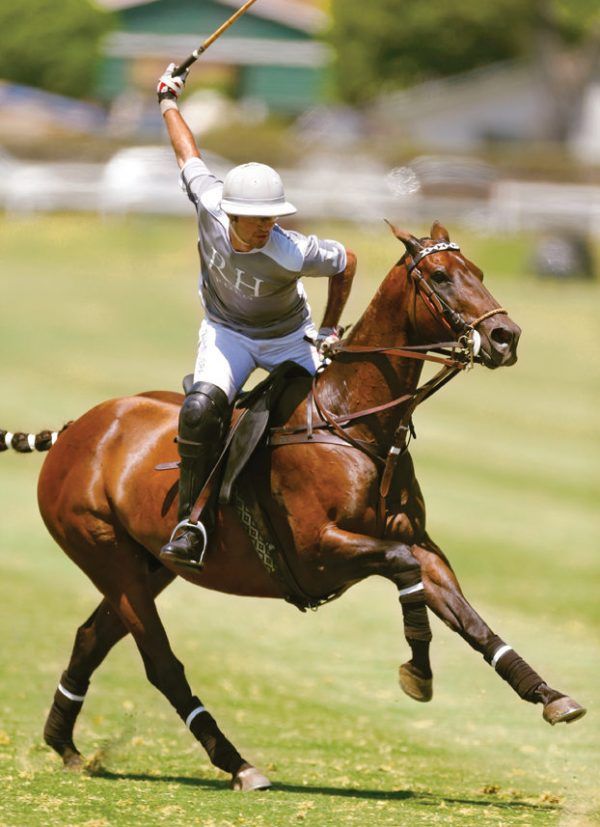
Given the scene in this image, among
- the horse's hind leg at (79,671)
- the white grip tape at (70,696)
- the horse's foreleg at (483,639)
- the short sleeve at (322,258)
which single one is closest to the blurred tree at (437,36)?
the horse's hind leg at (79,671)

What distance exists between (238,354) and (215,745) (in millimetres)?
2105

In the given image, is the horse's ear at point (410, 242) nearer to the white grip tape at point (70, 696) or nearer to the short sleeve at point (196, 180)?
the short sleeve at point (196, 180)

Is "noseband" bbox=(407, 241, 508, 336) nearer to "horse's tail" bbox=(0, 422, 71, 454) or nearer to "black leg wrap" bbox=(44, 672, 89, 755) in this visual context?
"horse's tail" bbox=(0, 422, 71, 454)

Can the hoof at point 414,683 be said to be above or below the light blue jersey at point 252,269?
below

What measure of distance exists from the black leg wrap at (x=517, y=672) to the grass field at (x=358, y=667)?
624 mm

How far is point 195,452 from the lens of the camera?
8.39 metres

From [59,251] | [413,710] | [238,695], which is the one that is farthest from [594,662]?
[59,251]

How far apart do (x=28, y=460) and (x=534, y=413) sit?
808 centimetres

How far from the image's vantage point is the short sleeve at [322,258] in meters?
8.37

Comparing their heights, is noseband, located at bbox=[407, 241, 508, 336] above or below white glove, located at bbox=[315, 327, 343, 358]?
above

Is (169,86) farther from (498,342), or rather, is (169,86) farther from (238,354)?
(498,342)

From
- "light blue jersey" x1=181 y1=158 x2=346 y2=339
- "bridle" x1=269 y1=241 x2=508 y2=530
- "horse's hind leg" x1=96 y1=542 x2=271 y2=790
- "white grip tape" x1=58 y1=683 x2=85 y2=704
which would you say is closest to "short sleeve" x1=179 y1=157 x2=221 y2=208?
"light blue jersey" x1=181 y1=158 x2=346 y2=339

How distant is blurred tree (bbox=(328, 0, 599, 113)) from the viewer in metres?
57.0

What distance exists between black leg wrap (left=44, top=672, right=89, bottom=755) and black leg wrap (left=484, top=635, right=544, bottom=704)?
2714mm
